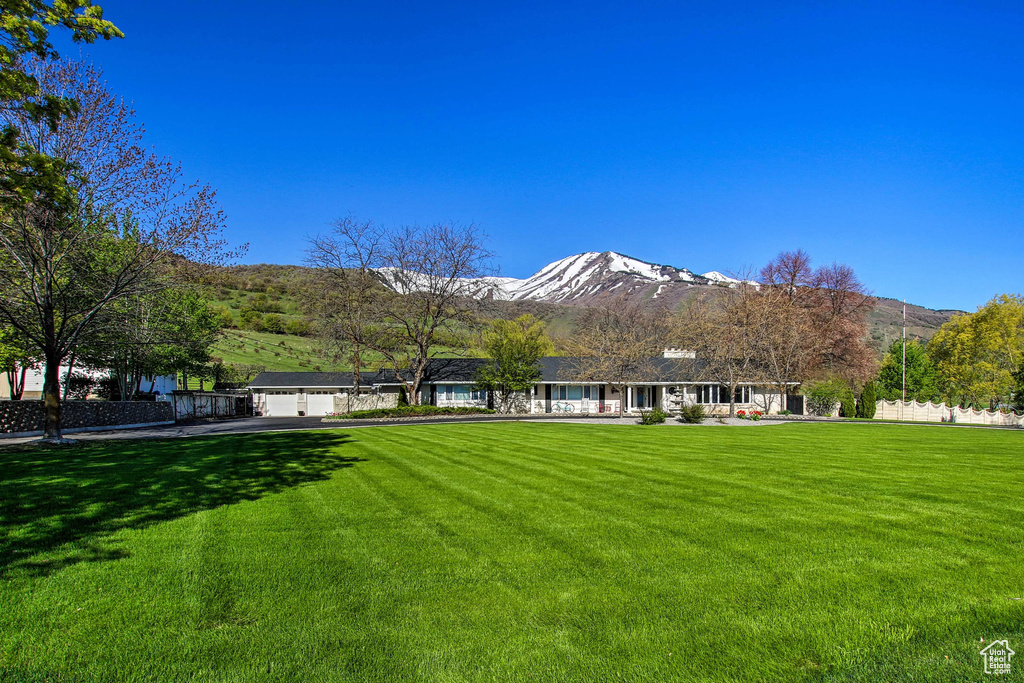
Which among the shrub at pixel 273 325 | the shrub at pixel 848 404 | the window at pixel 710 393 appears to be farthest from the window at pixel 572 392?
the shrub at pixel 273 325

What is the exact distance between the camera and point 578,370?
1731 inches

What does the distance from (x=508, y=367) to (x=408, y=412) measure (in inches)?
358

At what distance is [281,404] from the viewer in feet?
165

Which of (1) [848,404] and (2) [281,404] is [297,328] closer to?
(2) [281,404]

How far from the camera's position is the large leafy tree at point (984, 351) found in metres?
45.9

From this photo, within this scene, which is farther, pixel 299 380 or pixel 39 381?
pixel 299 380

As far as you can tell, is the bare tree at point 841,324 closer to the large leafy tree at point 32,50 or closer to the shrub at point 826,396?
the shrub at point 826,396

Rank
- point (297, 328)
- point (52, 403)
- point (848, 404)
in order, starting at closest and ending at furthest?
1. point (52, 403)
2. point (848, 404)
3. point (297, 328)

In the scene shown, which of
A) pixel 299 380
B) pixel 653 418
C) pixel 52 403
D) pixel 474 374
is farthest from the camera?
pixel 299 380

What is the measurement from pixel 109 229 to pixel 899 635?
2210 cm

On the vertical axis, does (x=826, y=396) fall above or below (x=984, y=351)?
below

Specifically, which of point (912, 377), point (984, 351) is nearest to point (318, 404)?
point (912, 377)

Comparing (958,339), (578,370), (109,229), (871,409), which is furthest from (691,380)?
(109,229)

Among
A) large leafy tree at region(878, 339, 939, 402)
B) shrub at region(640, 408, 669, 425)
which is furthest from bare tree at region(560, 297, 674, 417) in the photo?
large leafy tree at region(878, 339, 939, 402)
